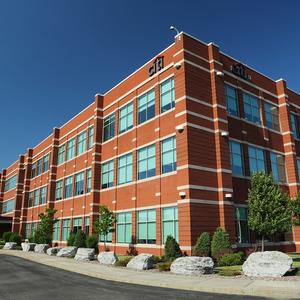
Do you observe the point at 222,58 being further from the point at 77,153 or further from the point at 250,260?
the point at 77,153

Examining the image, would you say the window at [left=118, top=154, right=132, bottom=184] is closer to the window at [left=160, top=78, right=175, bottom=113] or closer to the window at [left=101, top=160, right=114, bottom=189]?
the window at [left=101, top=160, right=114, bottom=189]

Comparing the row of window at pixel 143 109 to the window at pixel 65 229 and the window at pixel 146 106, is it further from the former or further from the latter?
the window at pixel 65 229

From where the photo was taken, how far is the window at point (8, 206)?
71.1 metres

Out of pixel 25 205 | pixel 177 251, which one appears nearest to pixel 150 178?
pixel 177 251

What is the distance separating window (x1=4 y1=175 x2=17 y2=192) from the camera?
7244cm

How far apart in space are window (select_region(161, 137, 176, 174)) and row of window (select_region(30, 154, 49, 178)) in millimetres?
31780

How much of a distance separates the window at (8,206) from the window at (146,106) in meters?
46.3

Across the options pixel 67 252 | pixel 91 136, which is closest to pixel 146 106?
pixel 91 136

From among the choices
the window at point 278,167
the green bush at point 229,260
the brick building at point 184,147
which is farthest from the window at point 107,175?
the green bush at point 229,260

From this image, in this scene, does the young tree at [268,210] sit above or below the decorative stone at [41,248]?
above

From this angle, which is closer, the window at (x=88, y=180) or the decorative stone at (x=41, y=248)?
the decorative stone at (x=41, y=248)

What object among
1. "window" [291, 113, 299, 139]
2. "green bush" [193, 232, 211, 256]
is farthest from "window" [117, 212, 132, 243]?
"window" [291, 113, 299, 139]

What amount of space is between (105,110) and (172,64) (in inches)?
504

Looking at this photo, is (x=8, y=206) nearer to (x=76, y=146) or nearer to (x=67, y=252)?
(x=76, y=146)
